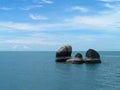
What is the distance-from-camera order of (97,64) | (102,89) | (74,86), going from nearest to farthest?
(102,89) < (74,86) < (97,64)

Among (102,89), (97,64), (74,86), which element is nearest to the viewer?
(102,89)

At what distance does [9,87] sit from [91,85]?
17.5 metres

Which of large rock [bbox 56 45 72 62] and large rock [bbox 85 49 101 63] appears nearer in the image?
large rock [bbox 85 49 101 63]

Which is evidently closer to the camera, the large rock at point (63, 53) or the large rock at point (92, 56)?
the large rock at point (92, 56)

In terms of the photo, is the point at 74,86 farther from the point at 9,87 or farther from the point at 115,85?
the point at 9,87

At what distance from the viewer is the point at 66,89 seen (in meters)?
62.2

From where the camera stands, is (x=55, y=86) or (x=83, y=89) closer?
(x=83, y=89)

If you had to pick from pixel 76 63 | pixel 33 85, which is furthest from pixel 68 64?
pixel 33 85

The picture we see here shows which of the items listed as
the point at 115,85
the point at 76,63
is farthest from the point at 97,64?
the point at 115,85

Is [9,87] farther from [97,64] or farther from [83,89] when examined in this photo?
[97,64]

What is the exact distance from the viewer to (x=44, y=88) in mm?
63406

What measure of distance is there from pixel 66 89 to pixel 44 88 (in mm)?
4632

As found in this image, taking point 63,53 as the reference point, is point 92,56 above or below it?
below

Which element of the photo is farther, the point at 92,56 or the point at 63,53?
the point at 63,53
